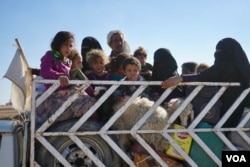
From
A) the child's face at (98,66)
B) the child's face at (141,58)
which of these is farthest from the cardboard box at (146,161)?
the child's face at (141,58)

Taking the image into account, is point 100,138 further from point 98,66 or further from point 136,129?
point 98,66

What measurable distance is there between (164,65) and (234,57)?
1004 millimetres

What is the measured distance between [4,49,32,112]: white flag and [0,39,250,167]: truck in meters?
0.07

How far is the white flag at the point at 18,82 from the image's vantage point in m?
4.19

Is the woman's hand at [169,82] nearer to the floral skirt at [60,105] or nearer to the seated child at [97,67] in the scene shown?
the floral skirt at [60,105]

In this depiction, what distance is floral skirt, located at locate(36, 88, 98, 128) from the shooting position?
3975 mm

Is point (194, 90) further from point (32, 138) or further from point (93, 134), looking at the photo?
point (32, 138)

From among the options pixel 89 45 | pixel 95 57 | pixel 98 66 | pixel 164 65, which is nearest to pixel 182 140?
pixel 164 65

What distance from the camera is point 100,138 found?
396cm

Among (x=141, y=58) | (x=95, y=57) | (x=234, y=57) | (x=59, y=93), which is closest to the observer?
(x=59, y=93)

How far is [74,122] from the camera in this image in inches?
155

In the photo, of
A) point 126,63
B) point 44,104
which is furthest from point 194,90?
point 44,104

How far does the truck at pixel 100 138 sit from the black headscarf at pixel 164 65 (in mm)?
1046

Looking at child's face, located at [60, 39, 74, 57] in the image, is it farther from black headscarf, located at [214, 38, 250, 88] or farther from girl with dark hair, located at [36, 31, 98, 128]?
black headscarf, located at [214, 38, 250, 88]
